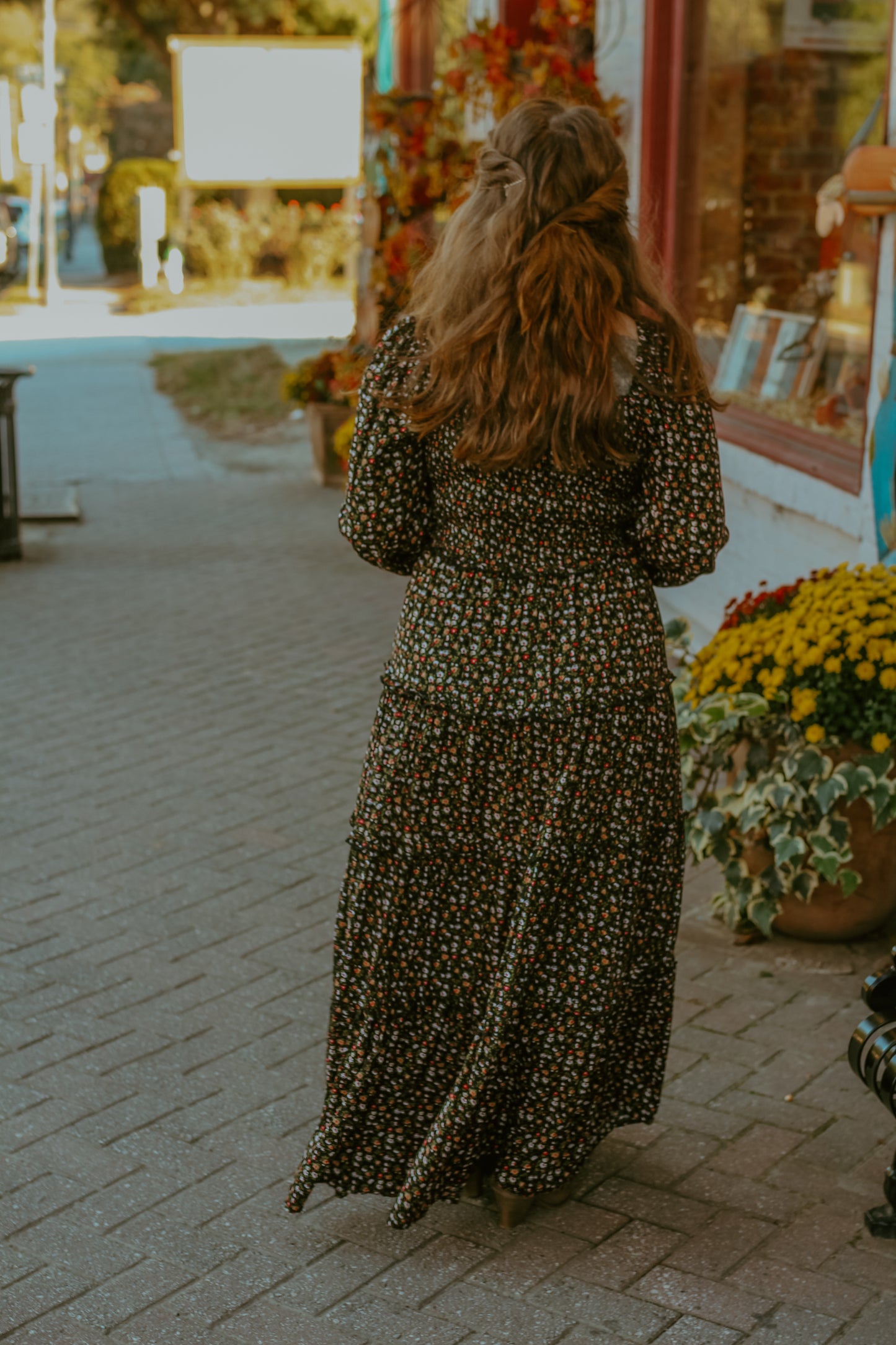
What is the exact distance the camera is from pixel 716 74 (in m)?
6.73

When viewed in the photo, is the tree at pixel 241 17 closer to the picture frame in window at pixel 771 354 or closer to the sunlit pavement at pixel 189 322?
the sunlit pavement at pixel 189 322

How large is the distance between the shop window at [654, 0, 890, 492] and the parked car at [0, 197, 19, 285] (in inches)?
912

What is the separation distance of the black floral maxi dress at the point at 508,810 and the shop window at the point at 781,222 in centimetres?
257

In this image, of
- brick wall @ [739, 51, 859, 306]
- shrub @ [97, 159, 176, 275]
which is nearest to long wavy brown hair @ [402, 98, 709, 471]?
brick wall @ [739, 51, 859, 306]

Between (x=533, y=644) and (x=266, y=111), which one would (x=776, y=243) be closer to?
(x=533, y=644)

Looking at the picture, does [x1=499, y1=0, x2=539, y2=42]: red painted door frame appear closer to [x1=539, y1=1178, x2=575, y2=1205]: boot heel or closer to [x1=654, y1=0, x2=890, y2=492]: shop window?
[x1=654, y1=0, x2=890, y2=492]: shop window

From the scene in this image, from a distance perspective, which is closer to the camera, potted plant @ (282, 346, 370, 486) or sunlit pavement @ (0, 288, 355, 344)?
potted plant @ (282, 346, 370, 486)

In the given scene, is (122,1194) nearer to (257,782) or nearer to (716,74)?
(257,782)

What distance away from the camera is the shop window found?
18.0ft

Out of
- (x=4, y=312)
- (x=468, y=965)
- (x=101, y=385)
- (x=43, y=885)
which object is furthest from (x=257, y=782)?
(x=4, y=312)

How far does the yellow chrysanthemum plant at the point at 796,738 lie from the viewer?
12.8ft

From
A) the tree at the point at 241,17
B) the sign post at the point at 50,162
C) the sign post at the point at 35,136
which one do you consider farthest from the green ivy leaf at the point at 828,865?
the tree at the point at 241,17

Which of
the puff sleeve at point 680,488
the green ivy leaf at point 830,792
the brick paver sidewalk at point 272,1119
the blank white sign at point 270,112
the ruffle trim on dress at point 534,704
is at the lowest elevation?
the brick paver sidewalk at point 272,1119

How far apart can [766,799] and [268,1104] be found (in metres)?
1.45
